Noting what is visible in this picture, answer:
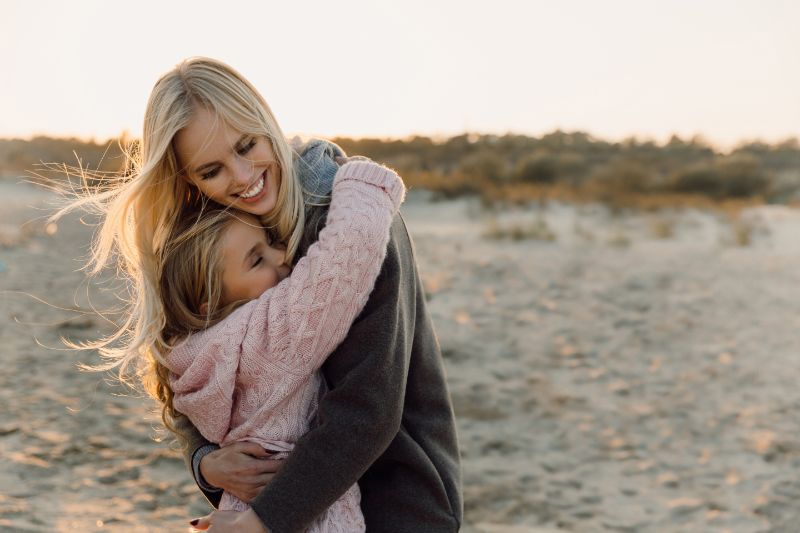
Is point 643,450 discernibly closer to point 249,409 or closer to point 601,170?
point 249,409

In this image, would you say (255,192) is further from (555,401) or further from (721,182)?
(721,182)

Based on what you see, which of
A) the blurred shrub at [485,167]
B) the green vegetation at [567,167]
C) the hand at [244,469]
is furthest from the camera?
the blurred shrub at [485,167]

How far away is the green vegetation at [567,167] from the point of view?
56.6ft

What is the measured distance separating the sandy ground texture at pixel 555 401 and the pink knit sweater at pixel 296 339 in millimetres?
1257

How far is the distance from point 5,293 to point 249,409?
586 centimetres

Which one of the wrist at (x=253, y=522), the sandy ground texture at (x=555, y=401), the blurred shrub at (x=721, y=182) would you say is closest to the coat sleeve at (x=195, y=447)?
the wrist at (x=253, y=522)

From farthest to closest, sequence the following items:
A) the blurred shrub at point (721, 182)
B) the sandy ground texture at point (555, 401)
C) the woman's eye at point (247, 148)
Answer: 1. the blurred shrub at point (721, 182)
2. the sandy ground texture at point (555, 401)
3. the woman's eye at point (247, 148)

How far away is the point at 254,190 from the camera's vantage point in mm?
1910

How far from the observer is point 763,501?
13.3ft

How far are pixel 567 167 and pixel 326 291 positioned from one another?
21.7m

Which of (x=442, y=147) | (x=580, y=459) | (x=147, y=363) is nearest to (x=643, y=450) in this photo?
(x=580, y=459)

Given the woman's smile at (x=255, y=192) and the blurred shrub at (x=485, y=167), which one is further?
the blurred shrub at (x=485, y=167)

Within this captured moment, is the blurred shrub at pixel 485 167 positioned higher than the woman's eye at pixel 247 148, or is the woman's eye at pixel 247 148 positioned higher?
the woman's eye at pixel 247 148

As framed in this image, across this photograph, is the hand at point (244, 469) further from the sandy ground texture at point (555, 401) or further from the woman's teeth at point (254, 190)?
the sandy ground texture at point (555, 401)
